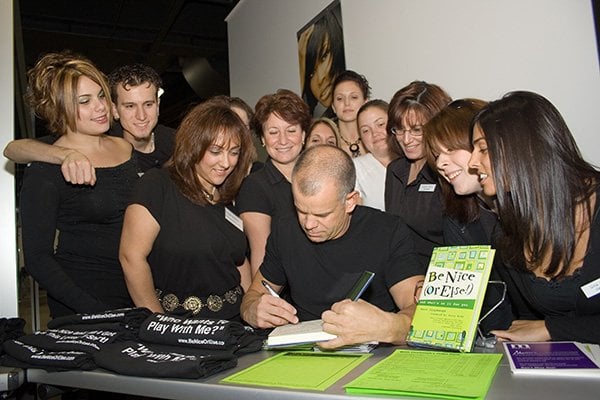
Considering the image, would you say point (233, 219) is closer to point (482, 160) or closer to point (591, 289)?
point (482, 160)

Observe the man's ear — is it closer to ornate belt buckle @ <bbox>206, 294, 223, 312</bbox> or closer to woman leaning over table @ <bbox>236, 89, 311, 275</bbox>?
woman leaning over table @ <bbox>236, 89, 311, 275</bbox>

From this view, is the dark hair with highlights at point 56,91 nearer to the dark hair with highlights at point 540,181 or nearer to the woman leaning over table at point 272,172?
the woman leaning over table at point 272,172

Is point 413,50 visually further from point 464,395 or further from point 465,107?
point 464,395

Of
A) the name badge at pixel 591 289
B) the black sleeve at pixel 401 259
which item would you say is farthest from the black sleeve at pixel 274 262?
the name badge at pixel 591 289

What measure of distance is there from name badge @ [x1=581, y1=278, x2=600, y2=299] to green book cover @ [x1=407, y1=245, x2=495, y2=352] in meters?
0.35

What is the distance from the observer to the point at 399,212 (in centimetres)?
246

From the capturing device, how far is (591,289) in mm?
1456

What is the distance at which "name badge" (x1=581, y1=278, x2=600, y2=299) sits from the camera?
1.45 m

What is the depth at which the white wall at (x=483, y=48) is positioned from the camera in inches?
91.0

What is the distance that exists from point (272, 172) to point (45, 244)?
105 centimetres

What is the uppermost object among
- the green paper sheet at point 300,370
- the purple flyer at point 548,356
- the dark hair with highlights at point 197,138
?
the dark hair with highlights at point 197,138

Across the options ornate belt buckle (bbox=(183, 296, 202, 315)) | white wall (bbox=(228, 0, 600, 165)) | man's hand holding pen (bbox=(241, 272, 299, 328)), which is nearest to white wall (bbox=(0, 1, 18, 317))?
ornate belt buckle (bbox=(183, 296, 202, 315))

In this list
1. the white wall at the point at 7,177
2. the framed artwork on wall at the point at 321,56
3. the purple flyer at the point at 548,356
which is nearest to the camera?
the purple flyer at the point at 548,356

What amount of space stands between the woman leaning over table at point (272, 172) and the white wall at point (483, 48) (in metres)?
1.02
